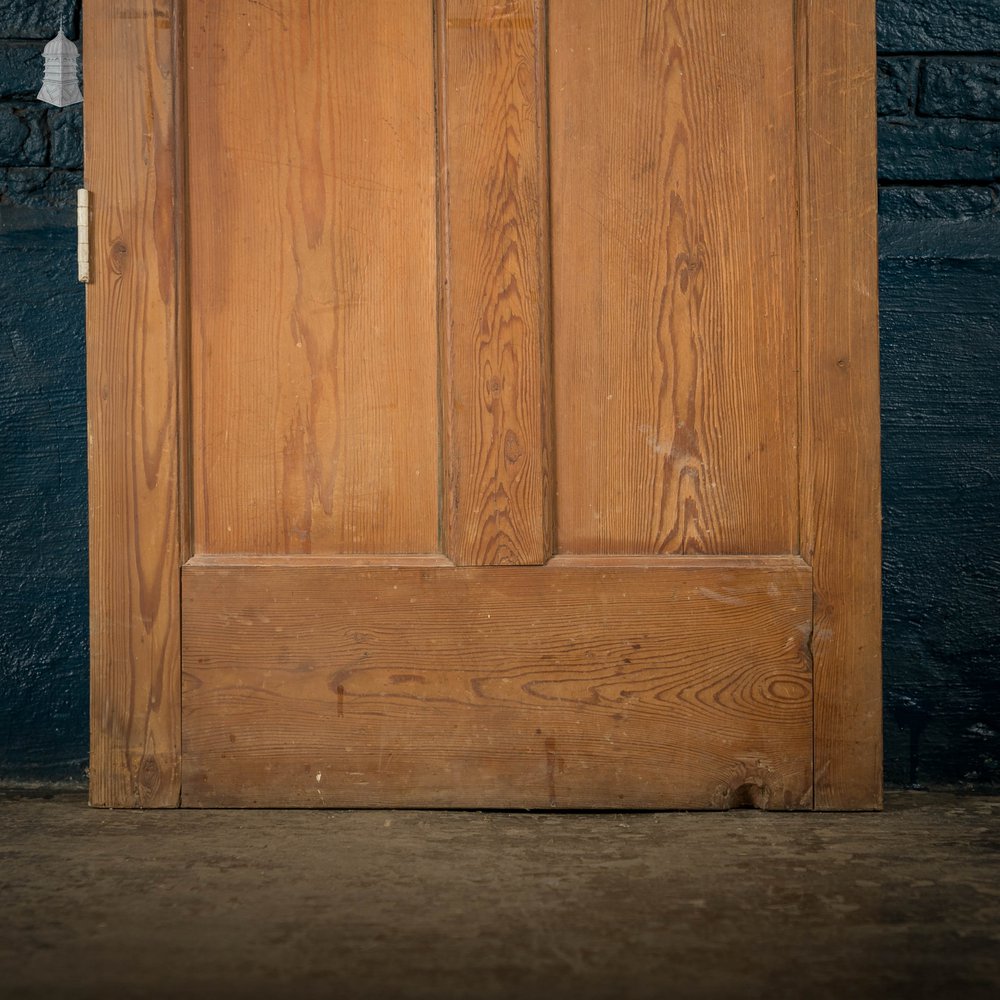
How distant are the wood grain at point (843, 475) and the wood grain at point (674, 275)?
0.04m

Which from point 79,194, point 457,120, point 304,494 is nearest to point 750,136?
point 457,120

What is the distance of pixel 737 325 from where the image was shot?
5.48 feet

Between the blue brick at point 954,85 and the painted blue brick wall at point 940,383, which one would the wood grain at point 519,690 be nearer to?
the painted blue brick wall at point 940,383

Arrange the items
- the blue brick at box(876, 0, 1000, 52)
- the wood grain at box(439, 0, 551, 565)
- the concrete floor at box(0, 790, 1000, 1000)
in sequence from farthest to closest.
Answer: the blue brick at box(876, 0, 1000, 52) < the wood grain at box(439, 0, 551, 565) < the concrete floor at box(0, 790, 1000, 1000)

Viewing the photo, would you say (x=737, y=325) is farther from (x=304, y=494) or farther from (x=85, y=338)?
(x=85, y=338)

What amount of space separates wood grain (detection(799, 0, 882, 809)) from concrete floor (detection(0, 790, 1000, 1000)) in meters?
0.12

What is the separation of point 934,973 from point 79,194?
173 centimetres

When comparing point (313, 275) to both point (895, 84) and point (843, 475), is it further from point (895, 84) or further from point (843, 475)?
point (895, 84)

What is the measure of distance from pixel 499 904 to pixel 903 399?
1.17 meters

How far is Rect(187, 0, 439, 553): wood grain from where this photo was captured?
166 cm

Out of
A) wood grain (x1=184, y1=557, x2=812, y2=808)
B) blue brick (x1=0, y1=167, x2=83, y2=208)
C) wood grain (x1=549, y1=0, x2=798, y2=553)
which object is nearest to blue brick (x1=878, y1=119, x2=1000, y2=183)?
wood grain (x1=549, y1=0, x2=798, y2=553)

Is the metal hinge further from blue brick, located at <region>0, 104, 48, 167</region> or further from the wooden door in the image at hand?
blue brick, located at <region>0, 104, 48, 167</region>

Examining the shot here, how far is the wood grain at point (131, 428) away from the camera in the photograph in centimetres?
167

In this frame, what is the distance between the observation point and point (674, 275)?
167 cm
